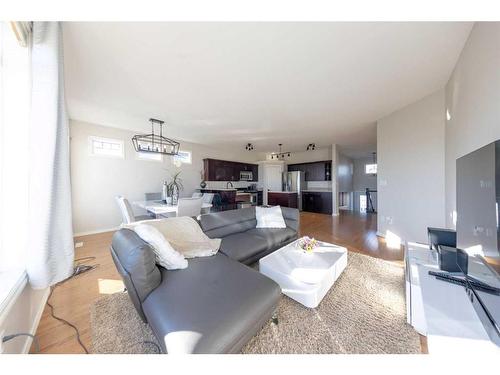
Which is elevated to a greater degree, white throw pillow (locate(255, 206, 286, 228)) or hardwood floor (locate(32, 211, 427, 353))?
white throw pillow (locate(255, 206, 286, 228))

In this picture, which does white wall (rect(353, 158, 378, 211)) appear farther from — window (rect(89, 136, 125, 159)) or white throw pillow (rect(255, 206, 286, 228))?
window (rect(89, 136, 125, 159))

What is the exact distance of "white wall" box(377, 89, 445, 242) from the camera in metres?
2.82

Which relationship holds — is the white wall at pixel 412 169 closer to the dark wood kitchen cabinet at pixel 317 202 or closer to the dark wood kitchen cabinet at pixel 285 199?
the dark wood kitchen cabinet at pixel 317 202

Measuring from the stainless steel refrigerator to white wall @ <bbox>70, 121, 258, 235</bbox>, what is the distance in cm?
479

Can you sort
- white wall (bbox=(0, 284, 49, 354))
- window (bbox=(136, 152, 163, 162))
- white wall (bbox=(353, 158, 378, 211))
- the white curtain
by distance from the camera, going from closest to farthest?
white wall (bbox=(0, 284, 49, 354)) → the white curtain → window (bbox=(136, 152, 163, 162)) → white wall (bbox=(353, 158, 378, 211))

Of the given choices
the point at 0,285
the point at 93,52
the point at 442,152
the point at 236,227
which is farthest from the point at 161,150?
the point at 442,152

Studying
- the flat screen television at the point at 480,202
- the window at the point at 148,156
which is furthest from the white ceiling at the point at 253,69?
the flat screen television at the point at 480,202

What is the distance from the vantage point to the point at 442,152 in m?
2.77

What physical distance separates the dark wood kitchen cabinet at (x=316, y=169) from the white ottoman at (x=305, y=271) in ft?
17.5

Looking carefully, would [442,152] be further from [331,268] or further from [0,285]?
[0,285]

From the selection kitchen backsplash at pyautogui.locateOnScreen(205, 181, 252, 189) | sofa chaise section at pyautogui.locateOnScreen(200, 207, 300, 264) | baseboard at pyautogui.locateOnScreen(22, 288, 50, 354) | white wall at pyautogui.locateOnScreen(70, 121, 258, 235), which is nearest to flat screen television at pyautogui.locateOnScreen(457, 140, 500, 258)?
sofa chaise section at pyautogui.locateOnScreen(200, 207, 300, 264)

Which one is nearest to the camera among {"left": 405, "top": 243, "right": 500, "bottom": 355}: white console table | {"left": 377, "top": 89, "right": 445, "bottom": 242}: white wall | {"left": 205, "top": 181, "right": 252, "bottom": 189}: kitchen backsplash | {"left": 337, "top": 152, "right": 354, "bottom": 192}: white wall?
{"left": 405, "top": 243, "right": 500, "bottom": 355}: white console table

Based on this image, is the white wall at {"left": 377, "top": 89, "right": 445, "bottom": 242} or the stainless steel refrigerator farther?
the stainless steel refrigerator
